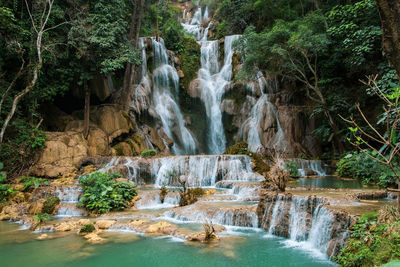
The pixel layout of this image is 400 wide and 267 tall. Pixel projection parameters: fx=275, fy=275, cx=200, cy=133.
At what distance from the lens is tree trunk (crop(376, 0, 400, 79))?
222 cm

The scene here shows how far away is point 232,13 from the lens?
2461 cm

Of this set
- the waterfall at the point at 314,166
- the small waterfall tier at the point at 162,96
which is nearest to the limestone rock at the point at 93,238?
the waterfall at the point at 314,166

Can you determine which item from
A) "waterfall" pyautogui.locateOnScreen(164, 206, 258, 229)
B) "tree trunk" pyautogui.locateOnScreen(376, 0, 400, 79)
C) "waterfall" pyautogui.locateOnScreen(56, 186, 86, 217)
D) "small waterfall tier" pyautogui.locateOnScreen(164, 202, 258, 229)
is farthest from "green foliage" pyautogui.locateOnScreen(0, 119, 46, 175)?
"tree trunk" pyautogui.locateOnScreen(376, 0, 400, 79)

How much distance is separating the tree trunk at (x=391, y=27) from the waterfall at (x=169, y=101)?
16.7 meters

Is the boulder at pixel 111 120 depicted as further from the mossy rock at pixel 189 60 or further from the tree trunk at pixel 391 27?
the tree trunk at pixel 391 27

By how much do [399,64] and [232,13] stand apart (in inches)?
970

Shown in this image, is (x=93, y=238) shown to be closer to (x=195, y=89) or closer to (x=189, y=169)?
(x=189, y=169)

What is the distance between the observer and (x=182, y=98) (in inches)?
829

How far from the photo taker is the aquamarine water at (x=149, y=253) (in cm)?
486

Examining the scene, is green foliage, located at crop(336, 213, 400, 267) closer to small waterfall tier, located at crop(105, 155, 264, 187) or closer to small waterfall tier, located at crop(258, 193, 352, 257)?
small waterfall tier, located at crop(258, 193, 352, 257)

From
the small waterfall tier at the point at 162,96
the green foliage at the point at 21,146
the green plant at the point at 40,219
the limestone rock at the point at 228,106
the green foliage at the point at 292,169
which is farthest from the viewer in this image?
the limestone rock at the point at 228,106

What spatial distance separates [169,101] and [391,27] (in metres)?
18.5

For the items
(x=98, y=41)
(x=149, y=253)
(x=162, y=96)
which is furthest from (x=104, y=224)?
(x=162, y=96)

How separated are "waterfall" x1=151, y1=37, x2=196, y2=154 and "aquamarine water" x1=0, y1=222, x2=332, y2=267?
12851 mm
